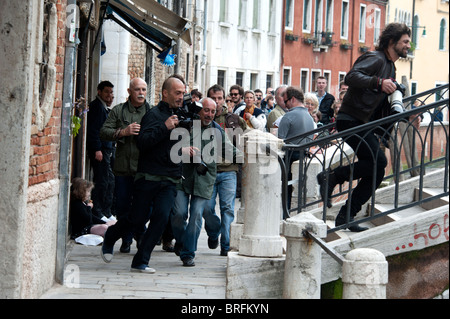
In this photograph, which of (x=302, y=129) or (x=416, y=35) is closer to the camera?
(x=302, y=129)

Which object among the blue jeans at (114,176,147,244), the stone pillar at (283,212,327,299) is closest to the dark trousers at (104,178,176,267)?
the blue jeans at (114,176,147,244)

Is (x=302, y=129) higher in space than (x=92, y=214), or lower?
higher

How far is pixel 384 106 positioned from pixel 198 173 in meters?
2.08

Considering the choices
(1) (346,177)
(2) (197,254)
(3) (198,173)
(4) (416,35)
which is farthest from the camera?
(4) (416,35)

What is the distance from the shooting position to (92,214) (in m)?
13.2

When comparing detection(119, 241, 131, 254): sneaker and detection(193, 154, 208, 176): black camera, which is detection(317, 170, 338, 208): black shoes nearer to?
detection(193, 154, 208, 176): black camera

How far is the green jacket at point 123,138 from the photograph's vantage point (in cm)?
1140

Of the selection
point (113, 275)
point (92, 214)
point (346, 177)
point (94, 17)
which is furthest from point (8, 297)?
point (94, 17)

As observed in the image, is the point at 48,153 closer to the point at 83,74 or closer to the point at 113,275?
the point at 113,275

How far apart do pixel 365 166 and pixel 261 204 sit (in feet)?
3.80

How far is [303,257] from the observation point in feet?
27.4

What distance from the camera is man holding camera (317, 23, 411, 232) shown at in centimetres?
961

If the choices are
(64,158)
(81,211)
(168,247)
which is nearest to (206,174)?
(168,247)

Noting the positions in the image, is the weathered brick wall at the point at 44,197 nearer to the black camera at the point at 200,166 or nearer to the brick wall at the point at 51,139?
the brick wall at the point at 51,139
